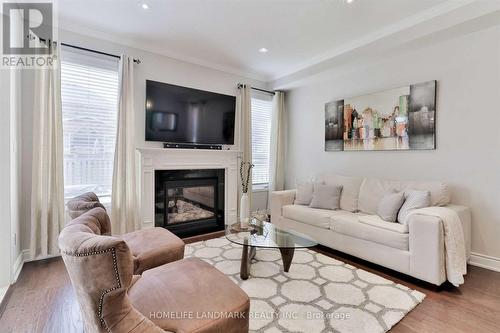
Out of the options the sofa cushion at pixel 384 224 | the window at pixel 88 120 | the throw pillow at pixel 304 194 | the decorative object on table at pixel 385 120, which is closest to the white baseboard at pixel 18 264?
the window at pixel 88 120

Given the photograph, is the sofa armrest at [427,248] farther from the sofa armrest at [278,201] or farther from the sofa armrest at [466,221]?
the sofa armrest at [278,201]

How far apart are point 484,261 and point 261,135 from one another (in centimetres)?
363

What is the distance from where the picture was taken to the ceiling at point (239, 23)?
260 centimetres

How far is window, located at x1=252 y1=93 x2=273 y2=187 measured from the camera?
4.89 metres

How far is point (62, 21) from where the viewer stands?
2.94 m

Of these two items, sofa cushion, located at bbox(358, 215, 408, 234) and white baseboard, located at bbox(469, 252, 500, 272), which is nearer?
sofa cushion, located at bbox(358, 215, 408, 234)

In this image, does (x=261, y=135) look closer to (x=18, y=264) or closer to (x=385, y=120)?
(x=385, y=120)

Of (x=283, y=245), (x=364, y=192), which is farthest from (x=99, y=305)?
(x=364, y=192)

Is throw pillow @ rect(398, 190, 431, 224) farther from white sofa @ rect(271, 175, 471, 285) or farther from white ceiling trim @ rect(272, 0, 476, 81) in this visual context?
white ceiling trim @ rect(272, 0, 476, 81)

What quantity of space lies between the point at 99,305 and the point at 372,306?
1.92 metres

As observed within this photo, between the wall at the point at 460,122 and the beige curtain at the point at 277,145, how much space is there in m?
1.37

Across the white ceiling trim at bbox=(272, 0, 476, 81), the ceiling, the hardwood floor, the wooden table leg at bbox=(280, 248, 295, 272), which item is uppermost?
the ceiling

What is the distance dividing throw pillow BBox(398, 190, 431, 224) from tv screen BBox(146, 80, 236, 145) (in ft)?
8.89

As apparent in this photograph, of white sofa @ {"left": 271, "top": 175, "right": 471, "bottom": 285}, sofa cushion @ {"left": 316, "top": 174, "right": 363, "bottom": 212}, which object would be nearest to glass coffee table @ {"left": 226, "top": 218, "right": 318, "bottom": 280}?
white sofa @ {"left": 271, "top": 175, "right": 471, "bottom": 285}
